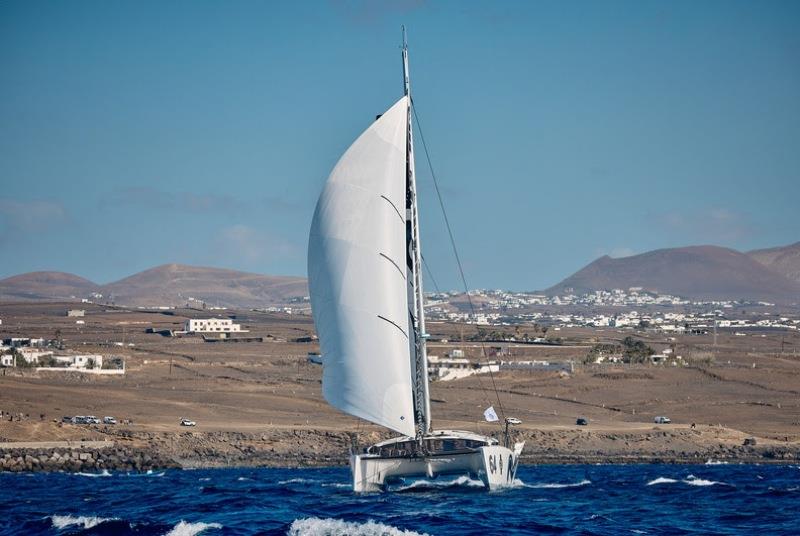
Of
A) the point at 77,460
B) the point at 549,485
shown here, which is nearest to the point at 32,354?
the point at 77,460

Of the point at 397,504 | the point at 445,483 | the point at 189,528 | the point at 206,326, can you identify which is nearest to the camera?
the point at 189,528

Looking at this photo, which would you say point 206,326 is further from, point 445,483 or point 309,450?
point 445,483

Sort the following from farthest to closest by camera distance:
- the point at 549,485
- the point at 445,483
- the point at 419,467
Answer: the point at 549,485, the point at 445,483, the point at 419,467

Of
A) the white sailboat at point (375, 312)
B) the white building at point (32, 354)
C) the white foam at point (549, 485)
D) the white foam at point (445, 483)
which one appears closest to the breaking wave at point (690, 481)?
the white foam at point (549, 485)

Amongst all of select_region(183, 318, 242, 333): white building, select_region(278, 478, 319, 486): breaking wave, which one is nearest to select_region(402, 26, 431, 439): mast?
select_region(278, 478, 319, 486): breaking wave

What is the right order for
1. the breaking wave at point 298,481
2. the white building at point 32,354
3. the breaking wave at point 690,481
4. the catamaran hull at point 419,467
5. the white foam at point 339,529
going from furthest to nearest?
the white building at point 32,354 < the breaking wave at point 298,481 < the breaking wave at point 690,481 < the catamaran hull at point 419,467 < the white foam at point 339,529

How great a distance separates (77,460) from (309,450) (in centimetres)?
1159

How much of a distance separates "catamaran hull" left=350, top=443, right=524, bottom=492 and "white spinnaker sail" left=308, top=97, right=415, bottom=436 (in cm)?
116

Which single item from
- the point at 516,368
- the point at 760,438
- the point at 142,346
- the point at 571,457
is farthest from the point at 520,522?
the point at 142,346

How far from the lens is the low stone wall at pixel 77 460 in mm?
59625

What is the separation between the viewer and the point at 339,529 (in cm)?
3528

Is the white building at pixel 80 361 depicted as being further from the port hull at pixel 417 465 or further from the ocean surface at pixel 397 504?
the port hull at pixel 417 465

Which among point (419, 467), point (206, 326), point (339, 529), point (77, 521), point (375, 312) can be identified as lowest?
point (339, 529)

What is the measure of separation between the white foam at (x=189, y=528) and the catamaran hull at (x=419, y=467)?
922 cm
